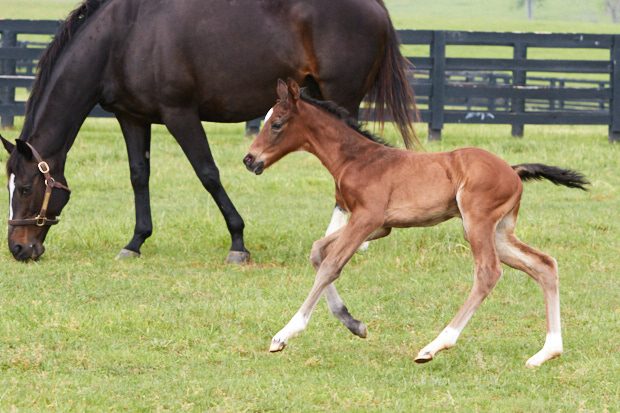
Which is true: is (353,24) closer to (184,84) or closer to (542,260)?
(184,84)

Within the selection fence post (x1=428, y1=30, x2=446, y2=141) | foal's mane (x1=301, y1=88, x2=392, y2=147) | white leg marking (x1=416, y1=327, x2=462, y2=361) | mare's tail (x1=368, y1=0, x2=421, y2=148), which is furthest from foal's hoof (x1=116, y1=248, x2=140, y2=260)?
fence post (x1=428, y1=30, x2=446, y2=141)

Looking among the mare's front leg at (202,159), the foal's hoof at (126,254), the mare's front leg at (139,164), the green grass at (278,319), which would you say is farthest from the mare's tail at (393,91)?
the foal's hoof at (126,254)

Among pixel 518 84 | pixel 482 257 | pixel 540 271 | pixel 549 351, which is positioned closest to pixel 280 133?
pixel 482 257

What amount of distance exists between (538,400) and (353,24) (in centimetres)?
450

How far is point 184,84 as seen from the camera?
8586 millimetres

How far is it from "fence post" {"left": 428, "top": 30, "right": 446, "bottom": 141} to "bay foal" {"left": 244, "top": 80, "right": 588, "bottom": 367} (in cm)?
1080

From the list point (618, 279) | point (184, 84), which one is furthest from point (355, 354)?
point (184, 84)

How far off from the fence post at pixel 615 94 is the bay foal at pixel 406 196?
11.3m

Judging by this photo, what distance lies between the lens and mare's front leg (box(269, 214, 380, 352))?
219 inches

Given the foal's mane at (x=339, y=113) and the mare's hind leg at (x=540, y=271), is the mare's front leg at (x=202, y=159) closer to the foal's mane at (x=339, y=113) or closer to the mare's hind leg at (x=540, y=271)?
the foal's mane at (x=339, y=113)

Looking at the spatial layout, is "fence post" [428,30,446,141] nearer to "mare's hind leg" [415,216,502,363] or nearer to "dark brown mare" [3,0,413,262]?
"dark brown mare" [3,0,413,262]

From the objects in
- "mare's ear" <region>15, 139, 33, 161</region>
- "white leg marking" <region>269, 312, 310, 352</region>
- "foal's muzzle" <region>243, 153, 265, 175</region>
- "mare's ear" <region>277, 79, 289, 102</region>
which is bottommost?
"white leg marking" <region>269, 312, 310, 352</region>

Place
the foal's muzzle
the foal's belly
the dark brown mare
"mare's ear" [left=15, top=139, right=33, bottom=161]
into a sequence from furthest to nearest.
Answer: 1. the dark brown mare
2. "mare's ear" [left=15, top=139, right=33, bottom=161]
3. the foal's muzzle
4. the foal's belly

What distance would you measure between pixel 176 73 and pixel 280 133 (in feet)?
8.68
